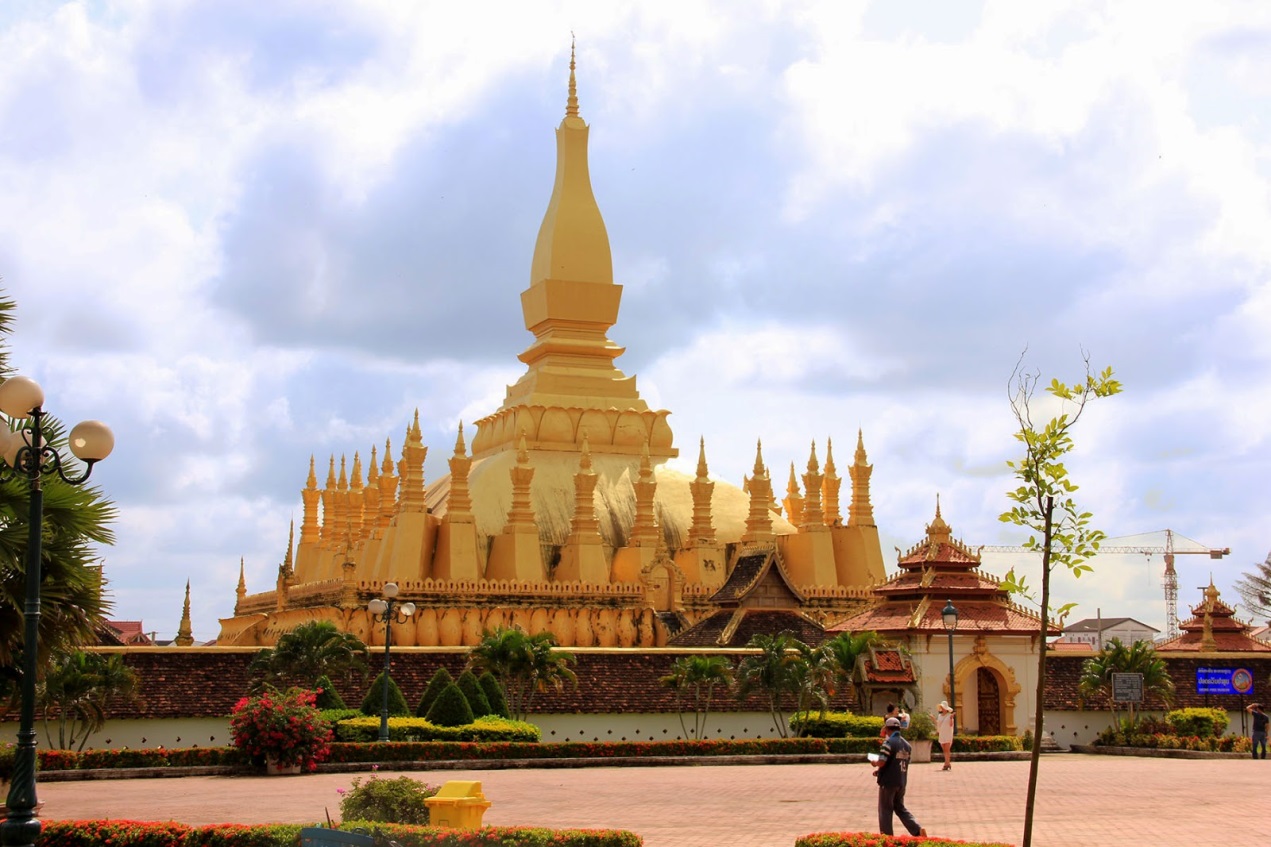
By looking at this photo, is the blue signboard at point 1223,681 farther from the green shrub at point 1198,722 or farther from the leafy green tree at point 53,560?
the leafy green tree at point 53,560

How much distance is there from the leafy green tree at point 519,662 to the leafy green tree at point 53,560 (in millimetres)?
13604

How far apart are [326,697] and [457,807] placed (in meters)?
15.0

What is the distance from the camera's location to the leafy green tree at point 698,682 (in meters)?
29.6

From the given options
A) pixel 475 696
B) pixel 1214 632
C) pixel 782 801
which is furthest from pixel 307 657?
pixel 1214 632

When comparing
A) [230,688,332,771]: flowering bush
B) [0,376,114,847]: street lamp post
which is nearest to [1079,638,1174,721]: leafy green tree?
[230,688,332,771]: flowering bush

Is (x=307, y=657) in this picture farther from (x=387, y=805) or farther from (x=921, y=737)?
(x=387, y=805)

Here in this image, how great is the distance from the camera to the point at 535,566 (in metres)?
40.7

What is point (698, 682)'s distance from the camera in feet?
98.1

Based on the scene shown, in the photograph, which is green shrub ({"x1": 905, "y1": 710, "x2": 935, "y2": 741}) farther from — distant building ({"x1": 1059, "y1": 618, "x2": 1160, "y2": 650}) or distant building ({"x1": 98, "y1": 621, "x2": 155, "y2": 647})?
distant building ({"x1": 1059, "y1": 618, "x2": 1160, "y2": 650})

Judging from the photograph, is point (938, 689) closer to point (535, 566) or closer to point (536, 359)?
point (535, 566)

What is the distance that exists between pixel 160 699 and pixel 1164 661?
19.6 m

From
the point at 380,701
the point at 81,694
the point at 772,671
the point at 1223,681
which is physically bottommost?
the point at 380,701

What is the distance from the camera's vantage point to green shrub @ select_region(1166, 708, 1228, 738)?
31688 millimetres

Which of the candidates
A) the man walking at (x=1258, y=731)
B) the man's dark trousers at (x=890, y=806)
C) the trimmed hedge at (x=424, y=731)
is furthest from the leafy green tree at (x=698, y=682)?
the man's dark trousers at (x=890, y=806)
